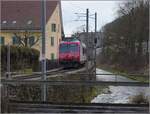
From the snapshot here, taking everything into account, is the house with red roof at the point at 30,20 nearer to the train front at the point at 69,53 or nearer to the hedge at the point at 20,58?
the hedge at the point at 20,58

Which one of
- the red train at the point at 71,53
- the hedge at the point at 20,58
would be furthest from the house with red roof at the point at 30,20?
the red train at the point at 71,53

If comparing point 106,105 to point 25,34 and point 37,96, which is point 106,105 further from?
point 25,34

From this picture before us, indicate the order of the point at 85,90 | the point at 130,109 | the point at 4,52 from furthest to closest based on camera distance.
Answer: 1. the point at 4,52
2. the point at 85,90
3. the point at 130,109

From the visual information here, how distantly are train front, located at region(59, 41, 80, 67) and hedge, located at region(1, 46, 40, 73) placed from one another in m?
2.85

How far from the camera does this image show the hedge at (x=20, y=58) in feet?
132

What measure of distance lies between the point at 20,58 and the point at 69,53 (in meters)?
5.83

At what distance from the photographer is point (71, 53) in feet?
157

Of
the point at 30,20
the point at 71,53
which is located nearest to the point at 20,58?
the point at 71,53

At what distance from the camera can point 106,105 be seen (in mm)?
14438

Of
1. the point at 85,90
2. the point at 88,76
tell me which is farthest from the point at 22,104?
the point at 88,76

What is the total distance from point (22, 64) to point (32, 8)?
37.9 metres

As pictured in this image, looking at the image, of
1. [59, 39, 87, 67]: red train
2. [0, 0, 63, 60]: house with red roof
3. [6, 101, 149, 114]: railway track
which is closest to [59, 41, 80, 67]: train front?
[59, 39, 87, 67]: red train

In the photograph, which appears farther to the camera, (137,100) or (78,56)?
(78,56)

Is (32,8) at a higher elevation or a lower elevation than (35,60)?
higher
